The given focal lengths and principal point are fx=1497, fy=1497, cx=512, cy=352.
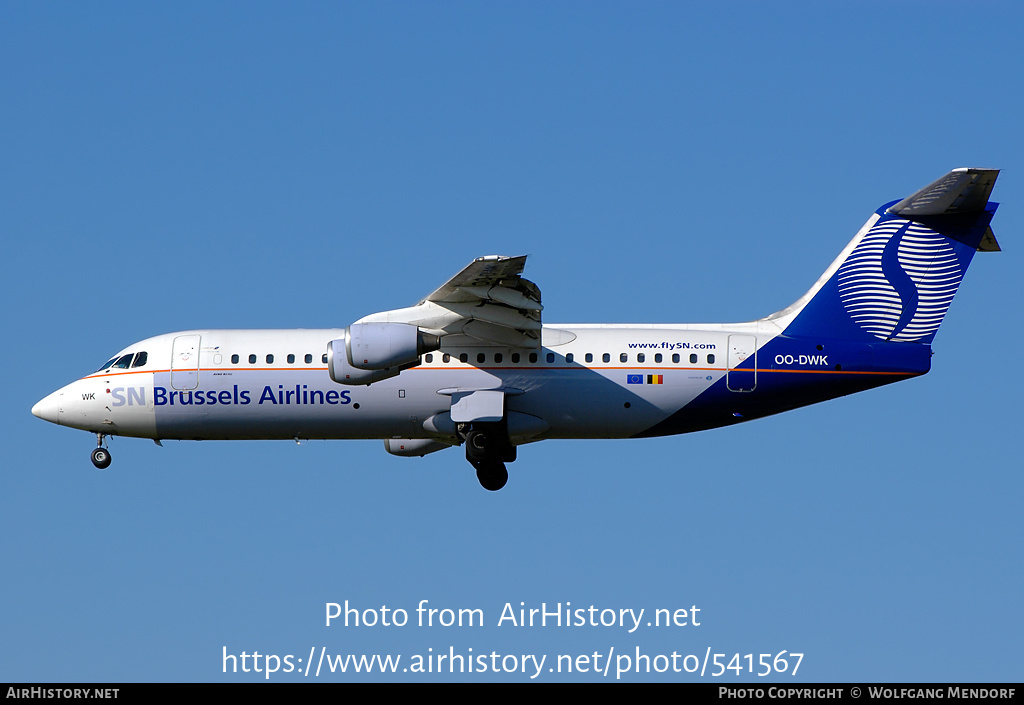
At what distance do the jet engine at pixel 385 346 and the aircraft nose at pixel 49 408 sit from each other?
23.4ft

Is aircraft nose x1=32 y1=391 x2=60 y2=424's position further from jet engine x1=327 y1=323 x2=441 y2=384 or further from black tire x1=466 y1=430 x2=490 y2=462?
black tire x1=466 y1=430 x2=490 y2=462

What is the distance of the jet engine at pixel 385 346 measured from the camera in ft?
88.2

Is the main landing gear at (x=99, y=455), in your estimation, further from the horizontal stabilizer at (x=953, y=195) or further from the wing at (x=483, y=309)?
the horizontal stabilizer at (x=953, y=195)

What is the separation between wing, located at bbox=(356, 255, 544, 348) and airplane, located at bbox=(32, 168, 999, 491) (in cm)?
4

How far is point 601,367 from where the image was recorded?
2900 centimetres

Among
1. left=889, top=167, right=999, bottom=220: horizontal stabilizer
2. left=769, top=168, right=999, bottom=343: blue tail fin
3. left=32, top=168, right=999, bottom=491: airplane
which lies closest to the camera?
left=889, top=167, right=999, bottom=220: horizontal stabilizer

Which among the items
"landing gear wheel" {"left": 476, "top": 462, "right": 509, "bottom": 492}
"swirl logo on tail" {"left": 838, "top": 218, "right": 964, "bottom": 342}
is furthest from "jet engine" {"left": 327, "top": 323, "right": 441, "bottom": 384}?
"swirl logo on tail" {"left": 838, "top": 218, "right": 964, "bottom": 342}

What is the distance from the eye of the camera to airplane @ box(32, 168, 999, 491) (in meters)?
28.7

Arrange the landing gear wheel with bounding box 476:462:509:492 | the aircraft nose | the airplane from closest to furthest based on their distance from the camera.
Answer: the airplane < the landing gear wheel with bounding box 476:462:509:492 < the aircraft nose

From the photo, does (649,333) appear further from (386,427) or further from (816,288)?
(386,427)

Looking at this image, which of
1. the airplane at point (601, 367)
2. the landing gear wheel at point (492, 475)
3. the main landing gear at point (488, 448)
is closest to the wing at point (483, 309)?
the airplane at point (601, 367)

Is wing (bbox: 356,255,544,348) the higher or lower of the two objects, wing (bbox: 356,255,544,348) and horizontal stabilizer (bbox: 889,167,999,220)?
the lower

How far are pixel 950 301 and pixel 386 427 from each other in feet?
37.0

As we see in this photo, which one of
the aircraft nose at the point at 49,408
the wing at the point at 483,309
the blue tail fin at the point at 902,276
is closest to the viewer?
the wing at the point at 483,309
